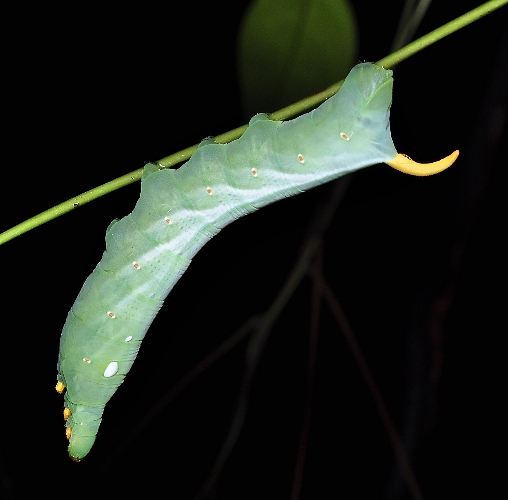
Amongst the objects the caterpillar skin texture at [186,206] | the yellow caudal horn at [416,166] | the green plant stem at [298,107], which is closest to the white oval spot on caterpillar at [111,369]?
the caterpillar skin texture at [186,206]

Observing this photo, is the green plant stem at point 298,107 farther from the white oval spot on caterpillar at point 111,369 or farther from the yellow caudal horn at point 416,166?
the white oval spot on caterpillar at point 111,369

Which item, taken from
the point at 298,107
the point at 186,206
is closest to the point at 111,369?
the point at 186,206

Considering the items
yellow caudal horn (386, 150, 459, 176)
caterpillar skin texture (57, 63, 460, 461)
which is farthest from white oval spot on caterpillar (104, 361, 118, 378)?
yellow caudal horn (386, 150, 459, 176)

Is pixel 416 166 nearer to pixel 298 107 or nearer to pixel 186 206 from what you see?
pixel 298 107

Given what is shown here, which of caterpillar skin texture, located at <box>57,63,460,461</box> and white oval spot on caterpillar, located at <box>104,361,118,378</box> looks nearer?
caterpillar skin texture, located at <box>57,63,460,461</box>

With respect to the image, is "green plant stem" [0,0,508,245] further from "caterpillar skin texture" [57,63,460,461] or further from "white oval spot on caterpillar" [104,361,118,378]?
"white oval spot on caterpillar" [104,361,118,378]

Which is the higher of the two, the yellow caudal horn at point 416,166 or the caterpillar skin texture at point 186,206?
the caterpillar skin texture at point 186,206

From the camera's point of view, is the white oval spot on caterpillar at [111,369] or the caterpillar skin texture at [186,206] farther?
the white oval spot on caterpillar at [111,369]

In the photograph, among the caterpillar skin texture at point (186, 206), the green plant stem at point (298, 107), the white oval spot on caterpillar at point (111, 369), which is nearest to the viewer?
the green plant stem at point (298, 107)
